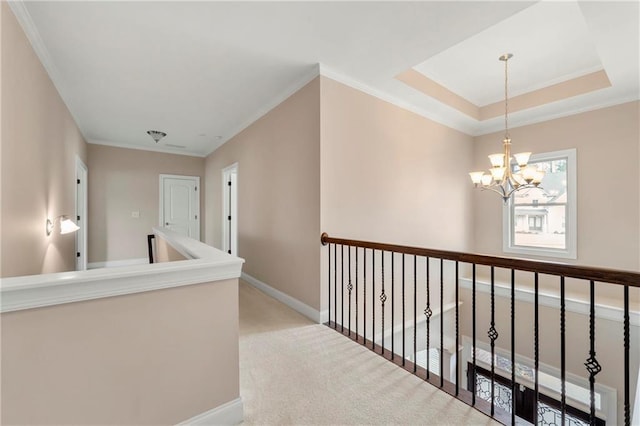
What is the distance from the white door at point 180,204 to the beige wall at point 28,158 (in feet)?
8.83

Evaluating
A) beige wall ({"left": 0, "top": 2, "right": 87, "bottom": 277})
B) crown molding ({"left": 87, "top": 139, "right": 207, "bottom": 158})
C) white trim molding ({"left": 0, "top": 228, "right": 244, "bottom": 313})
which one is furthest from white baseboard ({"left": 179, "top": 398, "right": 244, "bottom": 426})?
crown molding ({"left": 87, "top": 139, "right": 207, "bottom": 158})

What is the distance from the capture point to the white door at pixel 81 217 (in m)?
4.76

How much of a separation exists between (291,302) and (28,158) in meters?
2.70

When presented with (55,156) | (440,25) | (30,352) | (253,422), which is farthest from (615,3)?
(55,156)

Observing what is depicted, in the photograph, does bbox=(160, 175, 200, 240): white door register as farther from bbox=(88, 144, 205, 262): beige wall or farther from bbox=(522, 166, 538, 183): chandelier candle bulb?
bbox=(522, 166, 538, 183): chandelier candle bulb

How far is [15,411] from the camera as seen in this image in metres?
0.99

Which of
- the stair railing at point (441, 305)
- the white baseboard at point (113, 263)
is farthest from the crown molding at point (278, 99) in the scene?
the white baseboard at point (113, 263)

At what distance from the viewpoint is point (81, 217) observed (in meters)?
4.93

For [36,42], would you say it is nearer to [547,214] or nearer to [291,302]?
[291,302]

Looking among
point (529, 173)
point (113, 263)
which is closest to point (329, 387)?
point (529, 173)

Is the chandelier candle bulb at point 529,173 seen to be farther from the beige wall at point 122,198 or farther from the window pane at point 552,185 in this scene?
the beige wall at point 122,198

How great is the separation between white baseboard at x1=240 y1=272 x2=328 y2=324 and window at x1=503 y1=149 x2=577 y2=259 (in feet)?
11.6

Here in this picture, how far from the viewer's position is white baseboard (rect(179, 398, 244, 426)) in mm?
1349

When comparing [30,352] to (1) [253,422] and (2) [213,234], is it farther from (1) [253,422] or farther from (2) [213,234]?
(2) [213,234]
